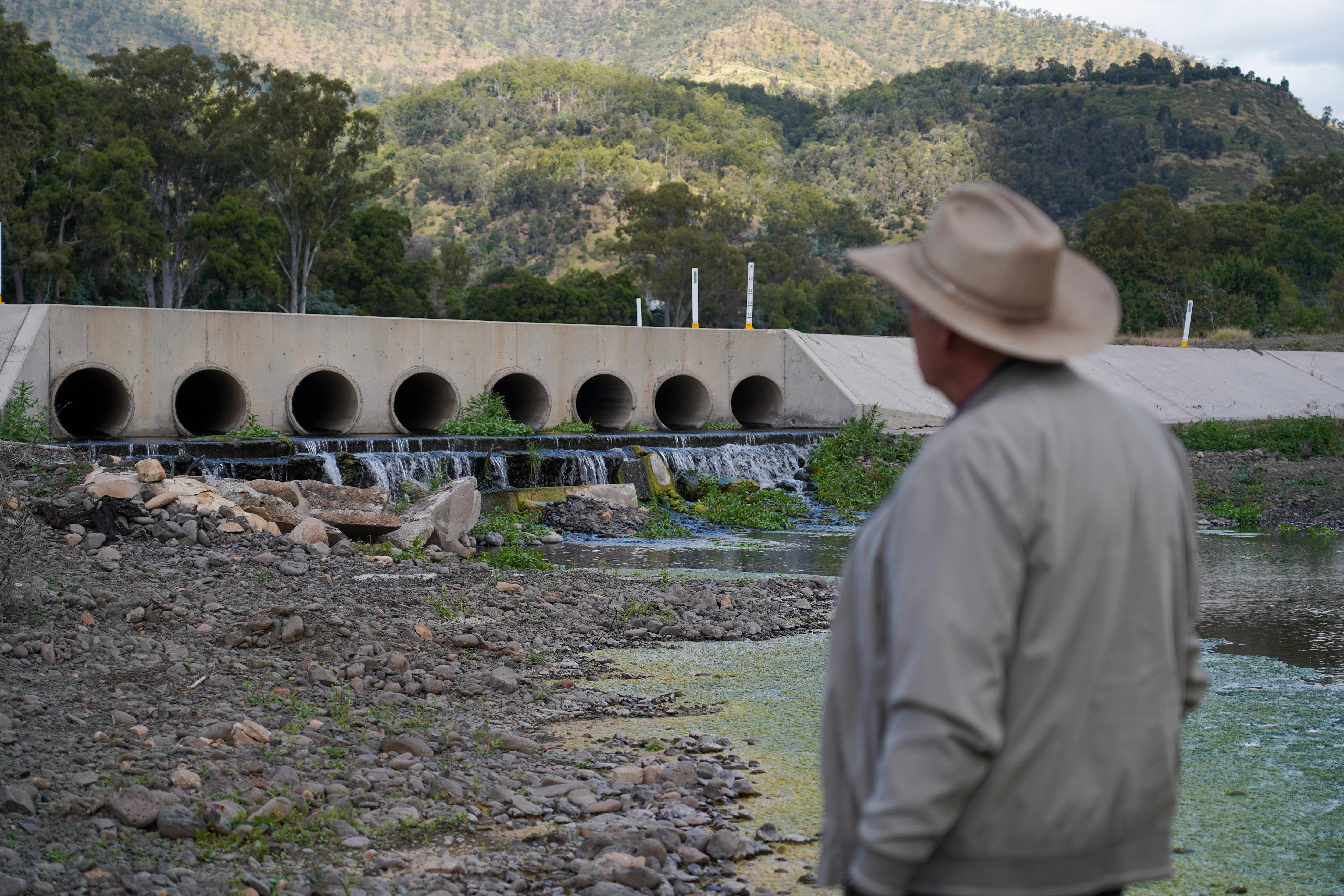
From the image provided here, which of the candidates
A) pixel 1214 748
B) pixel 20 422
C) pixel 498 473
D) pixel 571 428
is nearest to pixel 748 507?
pixel 498 473

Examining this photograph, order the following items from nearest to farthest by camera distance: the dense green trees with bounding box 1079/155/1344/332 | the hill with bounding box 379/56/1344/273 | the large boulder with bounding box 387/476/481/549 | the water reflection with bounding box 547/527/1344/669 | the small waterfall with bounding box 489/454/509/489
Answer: the water reflection with bounding box 547/527/1344/669, the large boulder with bounding box 387/476/481/549, the small waterfall with bounding box 489/454/509/489, the dense green trees with bounding box 1079/155/1344/332, the hill with bounding box 379/56/1344/273

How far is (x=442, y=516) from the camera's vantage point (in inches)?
419

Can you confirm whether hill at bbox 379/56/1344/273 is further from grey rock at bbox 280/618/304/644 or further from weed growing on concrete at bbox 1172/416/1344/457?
grey rock at bbox 280/618/304/644

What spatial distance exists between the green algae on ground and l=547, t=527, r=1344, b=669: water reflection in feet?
1.98

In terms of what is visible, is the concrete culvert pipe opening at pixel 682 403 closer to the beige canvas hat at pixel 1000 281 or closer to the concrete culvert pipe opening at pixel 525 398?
the concrete culvert pipe opening at pixel 525 398

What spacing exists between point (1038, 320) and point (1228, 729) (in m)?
4.13

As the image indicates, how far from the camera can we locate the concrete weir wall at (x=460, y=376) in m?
15.7

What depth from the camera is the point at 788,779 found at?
4.35 m

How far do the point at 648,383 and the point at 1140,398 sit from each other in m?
9.46

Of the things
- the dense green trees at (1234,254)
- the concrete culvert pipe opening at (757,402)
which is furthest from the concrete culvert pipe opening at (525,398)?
the dense green trees at (1234,254)

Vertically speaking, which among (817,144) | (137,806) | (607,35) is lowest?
(137,806)

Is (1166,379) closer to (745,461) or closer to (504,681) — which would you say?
(745,461)

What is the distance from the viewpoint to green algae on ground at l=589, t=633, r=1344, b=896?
3686 mm

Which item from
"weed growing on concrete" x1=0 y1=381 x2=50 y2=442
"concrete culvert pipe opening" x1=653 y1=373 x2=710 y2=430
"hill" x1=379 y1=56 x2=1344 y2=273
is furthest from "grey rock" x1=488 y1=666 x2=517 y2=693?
"hill" x1=379 y1=56 x2=1344 y2=273
